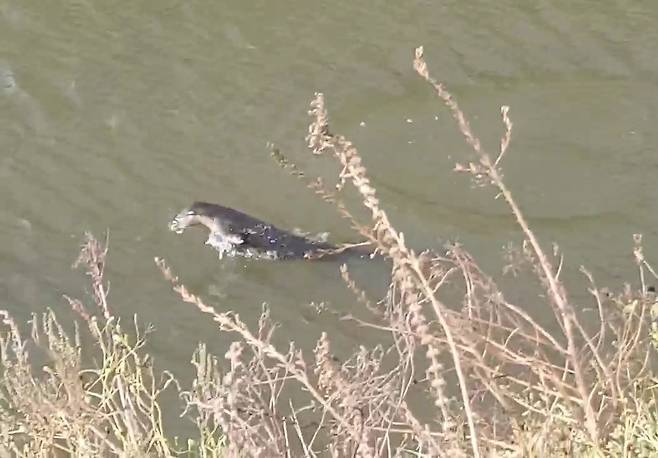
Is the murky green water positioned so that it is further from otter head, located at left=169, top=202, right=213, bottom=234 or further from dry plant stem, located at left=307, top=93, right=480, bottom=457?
dry plant stem, located at left=307, top=93, right=480, bottom=457

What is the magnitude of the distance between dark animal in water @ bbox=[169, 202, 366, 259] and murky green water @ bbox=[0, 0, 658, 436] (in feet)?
0.31

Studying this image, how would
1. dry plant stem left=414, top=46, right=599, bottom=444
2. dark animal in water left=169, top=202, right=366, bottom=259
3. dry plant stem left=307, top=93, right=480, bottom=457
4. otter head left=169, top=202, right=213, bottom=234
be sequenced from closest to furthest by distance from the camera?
1. dry plant stem left=307, top=93, right=480, bottom=457
2. dry plant stem left=414, top=46, right=599, bottom=444
3. dark animal in water left=169, top=202, right=366, bottom=259
4. otter head left=169, top=202, right=213, bottom=234

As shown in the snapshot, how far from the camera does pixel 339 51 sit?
28.4 feet

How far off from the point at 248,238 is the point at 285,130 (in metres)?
1.29

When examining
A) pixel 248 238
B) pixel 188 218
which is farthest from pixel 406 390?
pixel 188 218

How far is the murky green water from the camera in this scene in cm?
680

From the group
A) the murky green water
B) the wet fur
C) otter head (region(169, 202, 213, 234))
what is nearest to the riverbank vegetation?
the murky green water

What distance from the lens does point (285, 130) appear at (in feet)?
25.8

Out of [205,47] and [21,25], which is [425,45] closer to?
[205,47]

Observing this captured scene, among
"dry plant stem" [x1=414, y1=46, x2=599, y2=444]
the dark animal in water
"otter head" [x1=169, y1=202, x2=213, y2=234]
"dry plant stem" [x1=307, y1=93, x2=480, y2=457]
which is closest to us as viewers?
"dry plant stem" [x1=307, y1=93, x2=480, y2=457]

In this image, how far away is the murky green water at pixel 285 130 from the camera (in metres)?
6.80

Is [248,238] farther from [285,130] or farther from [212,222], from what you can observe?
[285,130]

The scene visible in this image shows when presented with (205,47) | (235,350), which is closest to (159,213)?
(205,47)

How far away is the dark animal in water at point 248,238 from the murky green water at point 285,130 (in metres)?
0.10
